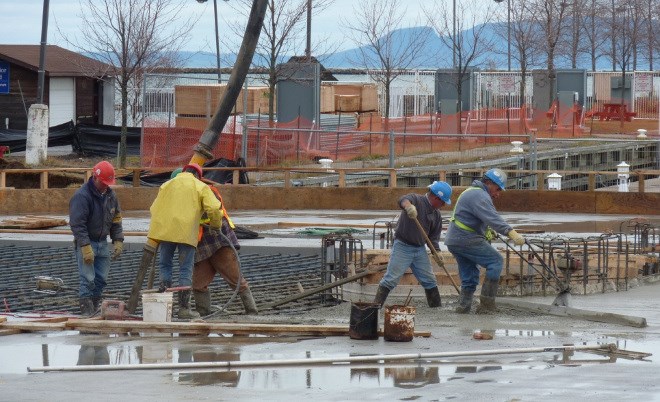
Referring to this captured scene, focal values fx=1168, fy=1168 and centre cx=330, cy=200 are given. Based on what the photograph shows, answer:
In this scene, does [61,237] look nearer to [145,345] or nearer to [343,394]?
[145,345]

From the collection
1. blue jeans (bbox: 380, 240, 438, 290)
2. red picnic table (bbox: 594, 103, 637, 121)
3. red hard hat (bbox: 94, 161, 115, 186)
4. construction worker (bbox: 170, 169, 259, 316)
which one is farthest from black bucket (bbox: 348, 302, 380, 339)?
red picnic table (bbox: 594, 103, 637, 121)

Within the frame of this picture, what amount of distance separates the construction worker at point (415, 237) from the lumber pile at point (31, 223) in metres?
10.4

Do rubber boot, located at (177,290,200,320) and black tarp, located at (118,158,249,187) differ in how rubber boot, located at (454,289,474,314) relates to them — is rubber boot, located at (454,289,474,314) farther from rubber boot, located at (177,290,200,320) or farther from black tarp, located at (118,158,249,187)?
black tarp, located at (118,158,249,187)

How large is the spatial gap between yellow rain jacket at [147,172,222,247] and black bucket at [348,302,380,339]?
206 cm

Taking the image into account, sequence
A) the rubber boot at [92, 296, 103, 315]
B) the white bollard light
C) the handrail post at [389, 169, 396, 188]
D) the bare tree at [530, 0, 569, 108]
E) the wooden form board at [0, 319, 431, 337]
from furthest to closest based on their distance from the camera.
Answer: the bare tree at [530, 0, 569, 108] → the white bollard light → the handrail post at [389, 169, 396, 188] → the rubber boot at [92, 296, 103, 315] → the wooden form board at [0, 319, 431, 337]

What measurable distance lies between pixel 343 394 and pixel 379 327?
2.74 m

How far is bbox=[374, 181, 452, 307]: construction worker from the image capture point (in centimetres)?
1175

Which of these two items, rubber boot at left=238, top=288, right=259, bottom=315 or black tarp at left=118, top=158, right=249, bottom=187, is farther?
black tarp at left=118, top=158, right=249, bottom=187

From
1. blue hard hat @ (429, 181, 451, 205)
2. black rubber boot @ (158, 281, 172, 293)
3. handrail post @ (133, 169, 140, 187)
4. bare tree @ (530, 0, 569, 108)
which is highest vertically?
bare tree @ (530, 0, 569, 108)

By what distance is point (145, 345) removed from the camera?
1001 cm

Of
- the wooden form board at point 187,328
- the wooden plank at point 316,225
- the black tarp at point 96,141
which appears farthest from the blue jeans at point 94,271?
the black tarp at point 96,141

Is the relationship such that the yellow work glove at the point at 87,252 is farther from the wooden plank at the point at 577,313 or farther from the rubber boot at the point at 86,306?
the wooden plank at the point at 577,313

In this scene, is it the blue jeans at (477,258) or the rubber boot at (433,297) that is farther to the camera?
the rubber boot at (433,297)

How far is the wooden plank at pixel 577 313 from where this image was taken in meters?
11.2
